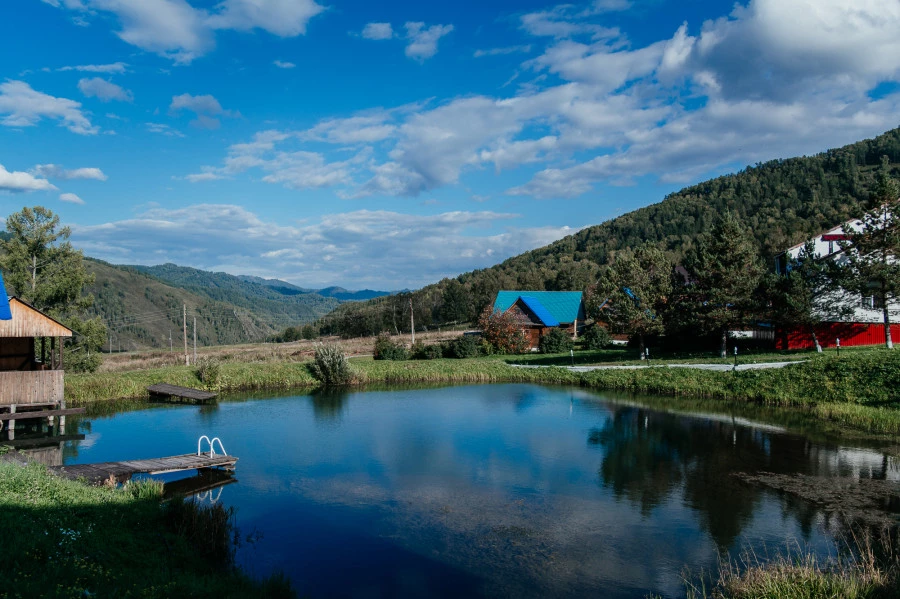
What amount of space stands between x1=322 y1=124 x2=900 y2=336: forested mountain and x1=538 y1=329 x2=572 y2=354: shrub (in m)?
30.0

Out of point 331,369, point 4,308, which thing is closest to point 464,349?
point 331,369

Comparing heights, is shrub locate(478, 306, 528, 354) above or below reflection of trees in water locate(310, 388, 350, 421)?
above

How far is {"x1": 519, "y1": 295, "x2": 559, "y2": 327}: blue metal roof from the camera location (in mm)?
52438

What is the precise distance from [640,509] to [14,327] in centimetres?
2189

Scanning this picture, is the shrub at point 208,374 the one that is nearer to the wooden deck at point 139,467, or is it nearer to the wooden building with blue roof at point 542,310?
the wooden deck at point 139,467

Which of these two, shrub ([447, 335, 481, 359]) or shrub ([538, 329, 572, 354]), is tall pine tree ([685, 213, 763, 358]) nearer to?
shrub ([538, 329, 572, 354])

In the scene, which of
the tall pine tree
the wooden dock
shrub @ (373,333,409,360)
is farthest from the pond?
shrub @ (373,333,409,360)

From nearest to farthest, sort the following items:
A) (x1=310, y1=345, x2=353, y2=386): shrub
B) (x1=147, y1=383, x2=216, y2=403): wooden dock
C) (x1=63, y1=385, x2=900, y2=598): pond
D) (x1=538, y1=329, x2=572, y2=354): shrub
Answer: (x1=63, y1=385, x2=900, y2=598): pond < (x1=147, y1=383, x2=216, y2=403): wooden dock < (x1=310, y1=345, x2=353, y2=386): shrub < (x1=538, y1=329, x2=572, y2=354): shrub

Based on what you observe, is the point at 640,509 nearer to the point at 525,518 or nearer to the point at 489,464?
the point at 525,518

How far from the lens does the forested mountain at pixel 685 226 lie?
271 feet

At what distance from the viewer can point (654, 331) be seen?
37.5 metres

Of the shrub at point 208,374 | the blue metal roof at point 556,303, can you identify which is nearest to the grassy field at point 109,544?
the shrub at point 208,374

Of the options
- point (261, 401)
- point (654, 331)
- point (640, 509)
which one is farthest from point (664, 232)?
point (640, 509)

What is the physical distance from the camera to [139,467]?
15633 mm
